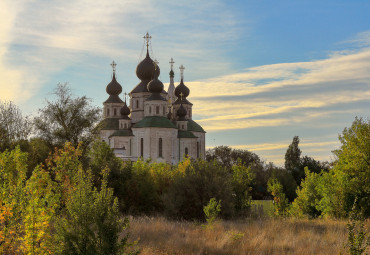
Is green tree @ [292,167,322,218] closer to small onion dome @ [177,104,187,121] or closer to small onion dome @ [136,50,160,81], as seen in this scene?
small onion dome @ [177,104,187,121]

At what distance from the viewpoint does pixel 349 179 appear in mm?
21062

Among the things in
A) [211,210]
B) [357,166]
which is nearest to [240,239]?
[211,210]

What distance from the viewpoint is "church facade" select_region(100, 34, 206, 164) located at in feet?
194

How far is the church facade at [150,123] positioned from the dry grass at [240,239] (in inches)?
1550

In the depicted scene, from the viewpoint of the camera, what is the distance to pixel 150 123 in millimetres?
58875

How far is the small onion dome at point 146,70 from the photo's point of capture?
66188mm

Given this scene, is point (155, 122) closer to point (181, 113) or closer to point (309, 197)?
point (181, 113)

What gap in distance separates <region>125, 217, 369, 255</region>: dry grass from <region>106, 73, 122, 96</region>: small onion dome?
185 feet

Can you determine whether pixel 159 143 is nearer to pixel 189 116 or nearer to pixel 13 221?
pixel 189 116

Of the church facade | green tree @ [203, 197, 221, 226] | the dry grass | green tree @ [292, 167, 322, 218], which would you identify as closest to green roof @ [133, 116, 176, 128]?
the church facade

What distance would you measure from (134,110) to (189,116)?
9674 mm

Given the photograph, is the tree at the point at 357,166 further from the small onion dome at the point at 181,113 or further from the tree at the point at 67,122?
the small onion dome at the point at 181,113

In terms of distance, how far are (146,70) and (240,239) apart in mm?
55228

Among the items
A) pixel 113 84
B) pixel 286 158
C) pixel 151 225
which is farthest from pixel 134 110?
pixel 151 225
